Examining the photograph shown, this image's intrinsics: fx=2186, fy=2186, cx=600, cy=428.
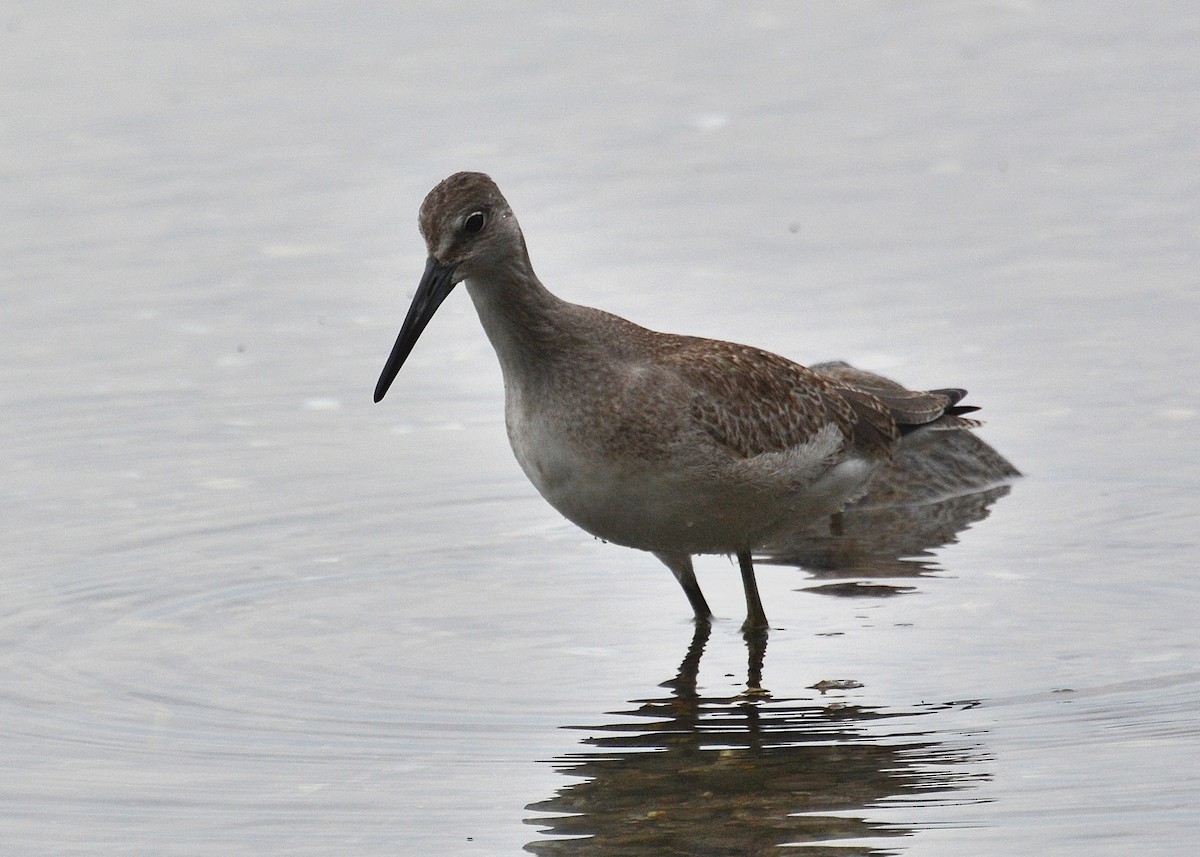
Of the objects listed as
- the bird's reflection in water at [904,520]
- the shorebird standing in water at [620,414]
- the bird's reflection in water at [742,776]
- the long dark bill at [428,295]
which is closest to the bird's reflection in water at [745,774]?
the bird's reflection in water at [742,776]

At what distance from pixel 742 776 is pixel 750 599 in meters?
1.59

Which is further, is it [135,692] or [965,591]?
[965,591]

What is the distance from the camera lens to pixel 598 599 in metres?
10.2

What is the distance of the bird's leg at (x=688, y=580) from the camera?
971 centimetres

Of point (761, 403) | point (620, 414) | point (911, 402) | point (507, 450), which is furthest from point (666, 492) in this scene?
point (507, 450)

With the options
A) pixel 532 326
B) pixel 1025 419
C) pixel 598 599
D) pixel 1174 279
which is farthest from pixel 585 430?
pixel 1174 279

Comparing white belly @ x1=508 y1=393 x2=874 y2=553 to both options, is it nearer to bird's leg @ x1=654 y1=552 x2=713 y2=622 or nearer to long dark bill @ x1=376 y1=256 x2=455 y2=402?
bird's leg @ x1=654 y1=552 x2=713 y2=622

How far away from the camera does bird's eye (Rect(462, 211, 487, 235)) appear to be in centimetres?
891

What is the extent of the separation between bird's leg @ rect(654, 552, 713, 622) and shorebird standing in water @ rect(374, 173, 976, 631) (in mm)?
17

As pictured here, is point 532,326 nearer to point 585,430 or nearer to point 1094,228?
point 585,430

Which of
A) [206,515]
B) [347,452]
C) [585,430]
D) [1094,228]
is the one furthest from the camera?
[1094,228]

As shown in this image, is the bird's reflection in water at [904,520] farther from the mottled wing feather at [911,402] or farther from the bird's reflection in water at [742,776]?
the bird's reflection in water at [742,776]

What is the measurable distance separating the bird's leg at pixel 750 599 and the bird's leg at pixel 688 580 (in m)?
0.20

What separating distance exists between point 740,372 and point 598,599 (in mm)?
1348
